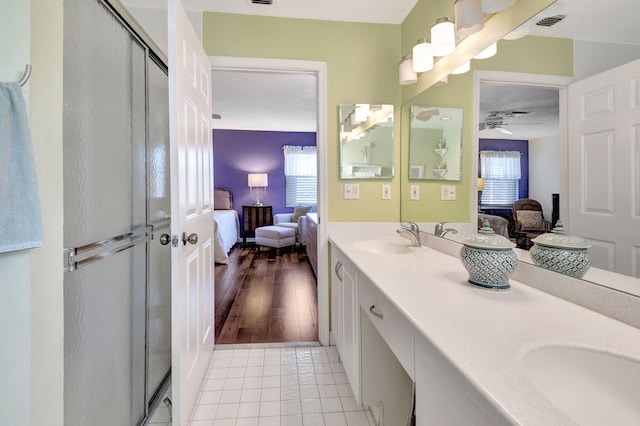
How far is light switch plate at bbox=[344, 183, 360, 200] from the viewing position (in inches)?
85.4

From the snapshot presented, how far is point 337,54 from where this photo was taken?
213 centimetres

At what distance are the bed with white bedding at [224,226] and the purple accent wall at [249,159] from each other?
206mm

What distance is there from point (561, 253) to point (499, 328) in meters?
0.44

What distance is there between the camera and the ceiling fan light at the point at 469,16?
134 cm

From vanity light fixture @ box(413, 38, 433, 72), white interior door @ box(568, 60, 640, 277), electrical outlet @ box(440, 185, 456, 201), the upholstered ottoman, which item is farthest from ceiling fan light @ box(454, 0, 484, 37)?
the upholstered ottoman

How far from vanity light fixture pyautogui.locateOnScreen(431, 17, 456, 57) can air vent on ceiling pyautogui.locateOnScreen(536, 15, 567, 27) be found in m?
0.51

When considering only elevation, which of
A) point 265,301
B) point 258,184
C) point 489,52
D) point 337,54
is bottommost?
point 265,301

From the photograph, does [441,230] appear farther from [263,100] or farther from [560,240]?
[263,100]

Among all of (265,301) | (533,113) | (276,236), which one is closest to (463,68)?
(533,113)

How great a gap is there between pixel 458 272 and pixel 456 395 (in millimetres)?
692

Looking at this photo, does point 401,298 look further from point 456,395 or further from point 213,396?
point 213,396

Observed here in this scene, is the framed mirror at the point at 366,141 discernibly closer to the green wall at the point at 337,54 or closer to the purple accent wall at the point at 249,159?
the green wall at the point at 337,54

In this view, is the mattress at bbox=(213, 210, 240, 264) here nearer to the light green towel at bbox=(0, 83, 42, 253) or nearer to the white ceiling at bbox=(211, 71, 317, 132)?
the white ceiling at bbox=(211, 71, 317, 132)

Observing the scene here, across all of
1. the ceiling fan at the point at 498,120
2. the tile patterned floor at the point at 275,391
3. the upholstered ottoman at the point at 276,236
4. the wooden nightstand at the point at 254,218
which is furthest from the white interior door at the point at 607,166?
the wooden nightstand at the point at 254,218
